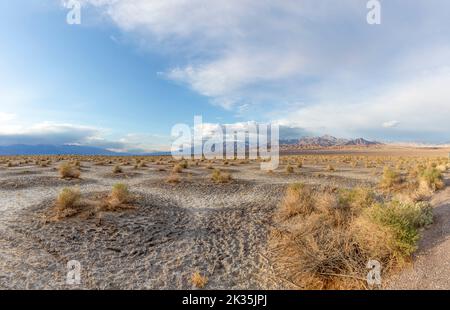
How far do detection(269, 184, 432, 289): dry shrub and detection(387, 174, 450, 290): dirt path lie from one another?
0.28 meters

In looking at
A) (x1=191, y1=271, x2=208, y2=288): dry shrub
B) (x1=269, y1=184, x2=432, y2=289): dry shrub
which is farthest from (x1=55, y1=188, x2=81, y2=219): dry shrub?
(x1=269, y1=184, x2=432, y2=289): dry shrub

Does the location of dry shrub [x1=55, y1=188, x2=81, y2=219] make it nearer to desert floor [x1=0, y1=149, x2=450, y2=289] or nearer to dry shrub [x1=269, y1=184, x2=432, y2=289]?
desert floor [x1=0, y1=149, x2=450, y2=289]

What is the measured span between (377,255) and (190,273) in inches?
159

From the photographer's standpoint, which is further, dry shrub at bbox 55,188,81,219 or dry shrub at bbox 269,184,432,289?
dry shrub at bbox 55,188,81,219

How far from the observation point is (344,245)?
7.11 m

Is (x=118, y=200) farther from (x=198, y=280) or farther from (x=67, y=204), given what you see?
(x=198, y=280)

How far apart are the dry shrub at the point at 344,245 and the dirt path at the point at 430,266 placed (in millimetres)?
285

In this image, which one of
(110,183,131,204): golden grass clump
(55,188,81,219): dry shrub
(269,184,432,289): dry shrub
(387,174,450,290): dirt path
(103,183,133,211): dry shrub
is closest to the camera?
(387,174,450,290): dirt path

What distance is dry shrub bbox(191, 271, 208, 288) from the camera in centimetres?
608

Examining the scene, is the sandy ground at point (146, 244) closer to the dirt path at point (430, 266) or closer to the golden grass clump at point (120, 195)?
the golden grass clump at point (120, 195)

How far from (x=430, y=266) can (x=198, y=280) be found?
453 cm

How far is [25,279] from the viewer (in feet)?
19.5
